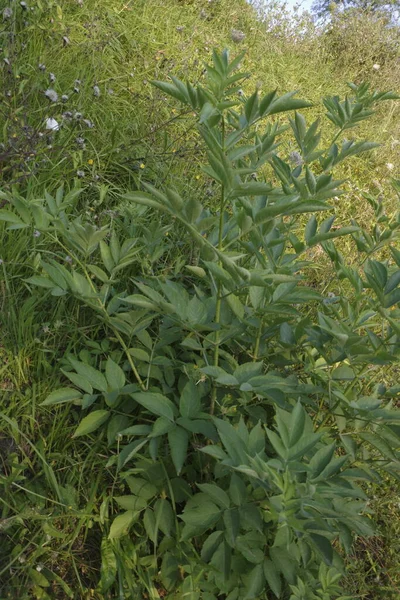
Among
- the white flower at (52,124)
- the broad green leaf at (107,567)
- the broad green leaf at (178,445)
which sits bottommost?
the broad green leaf at (107,567)

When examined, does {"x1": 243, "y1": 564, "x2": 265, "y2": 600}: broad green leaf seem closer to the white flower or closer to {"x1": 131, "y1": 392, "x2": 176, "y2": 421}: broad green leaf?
{"x1": 131, "y1": 392, "x2": 176, "y2": 421}: broad green leaf

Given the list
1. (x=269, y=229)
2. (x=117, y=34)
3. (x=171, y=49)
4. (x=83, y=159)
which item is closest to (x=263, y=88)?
(x=171, y=49)

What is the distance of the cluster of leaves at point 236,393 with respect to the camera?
122 cm

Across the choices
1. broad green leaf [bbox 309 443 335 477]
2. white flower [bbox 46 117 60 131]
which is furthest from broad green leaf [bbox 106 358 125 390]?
white flower [bbox 46 117 60 131]

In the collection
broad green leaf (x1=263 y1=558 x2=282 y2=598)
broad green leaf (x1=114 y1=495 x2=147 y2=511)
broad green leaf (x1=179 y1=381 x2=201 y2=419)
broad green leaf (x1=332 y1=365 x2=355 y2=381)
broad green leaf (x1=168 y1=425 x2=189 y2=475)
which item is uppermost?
broad green leaf (x1=332 y1=365 x2=355 y2=381)

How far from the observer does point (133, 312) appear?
1.48 meters

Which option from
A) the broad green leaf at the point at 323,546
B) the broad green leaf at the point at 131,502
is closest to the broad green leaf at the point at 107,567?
the broad green leaf at the point at 131,502

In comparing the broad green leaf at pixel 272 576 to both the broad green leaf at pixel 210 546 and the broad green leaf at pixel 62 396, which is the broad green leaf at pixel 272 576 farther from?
the broad green leaf at pixel 62 396

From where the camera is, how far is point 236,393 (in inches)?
63.3

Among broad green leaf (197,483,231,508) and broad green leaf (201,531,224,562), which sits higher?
broad green leaf (197,483,231,508)

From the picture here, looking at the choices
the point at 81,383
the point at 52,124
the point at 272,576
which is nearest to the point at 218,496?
the point at 272,576

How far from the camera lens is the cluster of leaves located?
1216 mm

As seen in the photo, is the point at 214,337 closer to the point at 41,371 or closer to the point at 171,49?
the point at 41,371

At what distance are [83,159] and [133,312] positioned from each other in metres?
1.34
